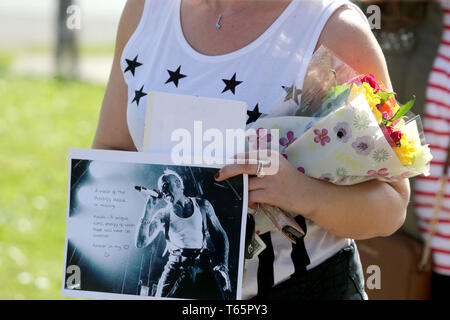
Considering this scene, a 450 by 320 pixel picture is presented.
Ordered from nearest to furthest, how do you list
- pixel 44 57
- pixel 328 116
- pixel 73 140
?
pixel 328 116 → pixel 73 140 → pixel 44 57

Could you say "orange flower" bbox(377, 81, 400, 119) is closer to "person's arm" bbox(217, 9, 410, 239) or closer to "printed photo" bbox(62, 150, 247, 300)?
"person's arm" bbox(217, 9, 410, 239)

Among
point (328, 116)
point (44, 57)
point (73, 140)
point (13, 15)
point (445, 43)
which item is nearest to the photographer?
point (328, 116)

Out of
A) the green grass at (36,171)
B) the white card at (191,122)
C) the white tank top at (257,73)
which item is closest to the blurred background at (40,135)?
the green grass at (36,171)

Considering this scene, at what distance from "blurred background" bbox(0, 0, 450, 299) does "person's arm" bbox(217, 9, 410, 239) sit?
904mm

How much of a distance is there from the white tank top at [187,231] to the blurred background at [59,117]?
3.35 feet

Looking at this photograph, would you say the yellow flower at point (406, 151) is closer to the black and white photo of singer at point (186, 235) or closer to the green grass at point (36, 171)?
the black and white photo of singer at point (186, 235)

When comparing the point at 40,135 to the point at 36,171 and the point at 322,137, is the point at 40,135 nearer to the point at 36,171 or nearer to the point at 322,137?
the point at 36,171

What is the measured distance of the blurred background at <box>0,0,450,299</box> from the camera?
2.65 meters

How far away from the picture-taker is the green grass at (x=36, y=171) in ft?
13.5

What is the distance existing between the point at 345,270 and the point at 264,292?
22cm

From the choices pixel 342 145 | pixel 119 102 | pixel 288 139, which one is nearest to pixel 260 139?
pixel 288 139

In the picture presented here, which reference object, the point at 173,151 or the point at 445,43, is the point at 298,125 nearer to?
the point at 173,151
